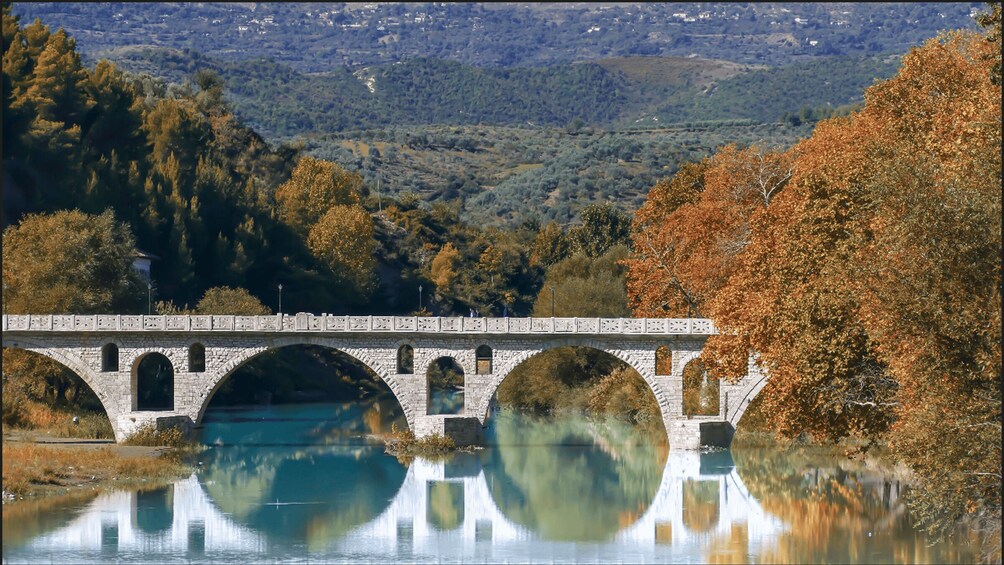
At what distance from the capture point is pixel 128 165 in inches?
3002

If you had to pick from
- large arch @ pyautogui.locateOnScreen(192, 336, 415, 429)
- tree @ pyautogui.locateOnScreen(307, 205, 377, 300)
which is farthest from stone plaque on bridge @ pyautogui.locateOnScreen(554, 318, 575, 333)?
tree @ pyautogui.locateOnScreen(307, 205, 377, 300)

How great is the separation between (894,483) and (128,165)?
4394 centimetres

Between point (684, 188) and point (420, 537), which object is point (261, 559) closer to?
point (420, 537)

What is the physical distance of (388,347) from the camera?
2164 inches

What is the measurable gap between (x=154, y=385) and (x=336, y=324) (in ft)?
40.2

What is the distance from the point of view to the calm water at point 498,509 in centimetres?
3612

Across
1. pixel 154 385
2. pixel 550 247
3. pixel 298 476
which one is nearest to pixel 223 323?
pixel 298 476

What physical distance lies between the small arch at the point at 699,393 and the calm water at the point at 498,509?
2.46 metres

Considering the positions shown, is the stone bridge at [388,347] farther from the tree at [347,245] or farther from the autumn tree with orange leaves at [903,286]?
the tree at [347,245]

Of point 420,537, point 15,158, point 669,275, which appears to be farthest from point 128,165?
point 420,537

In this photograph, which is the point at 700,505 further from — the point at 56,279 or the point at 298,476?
the point at 56,279

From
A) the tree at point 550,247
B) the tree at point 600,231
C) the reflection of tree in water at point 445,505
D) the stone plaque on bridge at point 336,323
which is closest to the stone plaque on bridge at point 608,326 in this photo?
the stone plaque on bridge at point 336,323

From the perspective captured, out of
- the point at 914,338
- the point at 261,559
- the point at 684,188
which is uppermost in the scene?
the point at 684,188

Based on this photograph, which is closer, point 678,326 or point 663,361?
point 678,326
